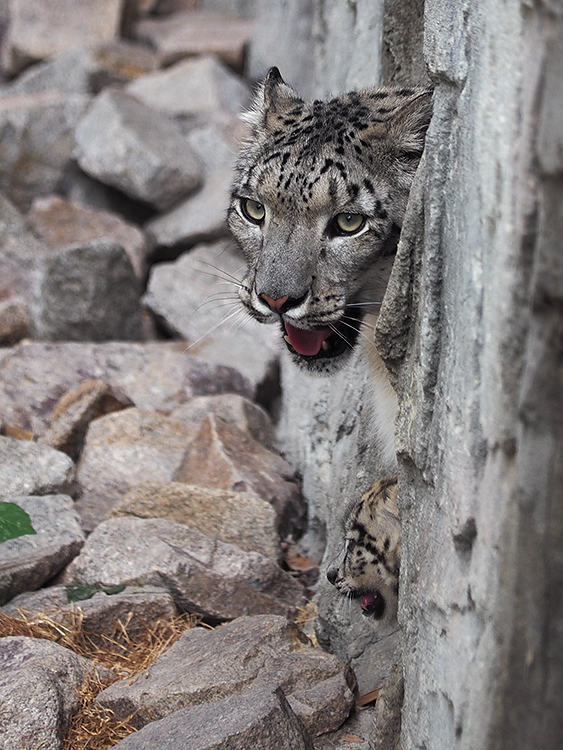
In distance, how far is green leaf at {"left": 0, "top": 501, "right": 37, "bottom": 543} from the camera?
12.4ft

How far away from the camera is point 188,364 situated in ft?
23.3

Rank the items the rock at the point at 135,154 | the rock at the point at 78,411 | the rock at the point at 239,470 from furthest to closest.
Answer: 1. the rock at the point at 135,154
2. the rock at the point at 78,411
3. the rock at the point at 239,470

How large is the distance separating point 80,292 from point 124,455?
101 inches

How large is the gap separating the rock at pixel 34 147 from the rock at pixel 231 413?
6.05 metres

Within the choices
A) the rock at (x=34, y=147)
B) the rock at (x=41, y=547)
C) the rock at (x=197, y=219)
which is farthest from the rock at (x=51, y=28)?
the rock at (x=41, y=547)

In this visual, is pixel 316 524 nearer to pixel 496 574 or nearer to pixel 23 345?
pixel 23 345

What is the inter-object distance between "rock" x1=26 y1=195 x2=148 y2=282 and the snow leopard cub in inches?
259

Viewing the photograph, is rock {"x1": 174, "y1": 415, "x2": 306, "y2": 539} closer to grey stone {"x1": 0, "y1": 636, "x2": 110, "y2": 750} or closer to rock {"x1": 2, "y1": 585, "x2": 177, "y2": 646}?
rock {"x1": 2, "y1": 585, "x2": 177, "y2": 646}

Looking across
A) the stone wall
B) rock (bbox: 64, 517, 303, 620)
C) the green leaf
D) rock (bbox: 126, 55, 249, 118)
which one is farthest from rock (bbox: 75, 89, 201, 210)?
the stone wall

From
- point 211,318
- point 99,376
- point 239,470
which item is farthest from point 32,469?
point 211,318

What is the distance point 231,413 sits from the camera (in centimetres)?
632

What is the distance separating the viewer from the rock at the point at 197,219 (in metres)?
10.2

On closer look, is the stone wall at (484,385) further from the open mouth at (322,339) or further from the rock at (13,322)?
the rock at (13,322)

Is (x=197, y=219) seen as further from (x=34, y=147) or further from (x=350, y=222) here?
(x=350, y=222)
